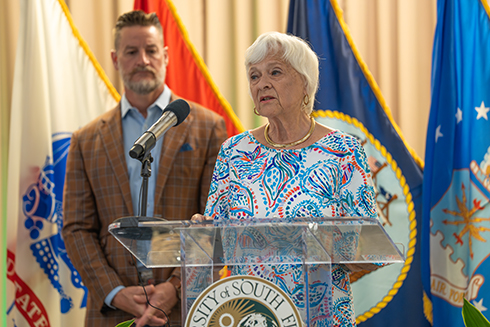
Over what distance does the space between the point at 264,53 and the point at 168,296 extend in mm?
1073

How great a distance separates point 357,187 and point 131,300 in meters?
1.10

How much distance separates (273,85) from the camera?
1659 millimetres

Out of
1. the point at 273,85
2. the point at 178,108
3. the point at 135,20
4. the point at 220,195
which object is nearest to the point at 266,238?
the point at 178,108

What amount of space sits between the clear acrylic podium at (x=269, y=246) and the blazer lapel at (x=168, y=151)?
3.63 ft

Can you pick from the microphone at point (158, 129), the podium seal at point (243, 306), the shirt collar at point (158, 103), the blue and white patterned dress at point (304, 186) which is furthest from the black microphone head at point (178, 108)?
the shirt collar at point (158, 103)

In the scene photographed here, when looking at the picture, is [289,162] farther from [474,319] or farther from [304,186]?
[474,319]

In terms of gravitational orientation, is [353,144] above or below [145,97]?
below

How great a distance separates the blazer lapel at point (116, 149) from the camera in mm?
2307

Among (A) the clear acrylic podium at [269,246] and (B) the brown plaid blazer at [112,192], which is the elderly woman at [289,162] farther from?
(B) the brown plaid blazer at [112,192]

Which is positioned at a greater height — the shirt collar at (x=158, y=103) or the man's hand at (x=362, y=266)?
the shirt collar at (x=158, y=103)

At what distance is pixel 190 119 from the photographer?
2443 mm

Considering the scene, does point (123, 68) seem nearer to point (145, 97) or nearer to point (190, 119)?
point (145, 97)

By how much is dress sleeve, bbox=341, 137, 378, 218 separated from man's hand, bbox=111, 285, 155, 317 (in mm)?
957

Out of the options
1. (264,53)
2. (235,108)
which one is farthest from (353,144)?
(235,108)
